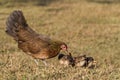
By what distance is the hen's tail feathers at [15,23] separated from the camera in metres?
9.75

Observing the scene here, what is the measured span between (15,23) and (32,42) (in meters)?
Result: 0.86

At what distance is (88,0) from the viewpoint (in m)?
33.9

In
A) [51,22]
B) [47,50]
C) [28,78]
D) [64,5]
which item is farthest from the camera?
[64,5]

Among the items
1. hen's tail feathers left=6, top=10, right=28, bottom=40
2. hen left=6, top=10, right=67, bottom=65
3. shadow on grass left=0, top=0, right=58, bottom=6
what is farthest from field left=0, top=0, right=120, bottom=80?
hen's tail feathers left=6, top=10, right=28, bottom=40

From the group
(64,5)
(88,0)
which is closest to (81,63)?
(64,5)

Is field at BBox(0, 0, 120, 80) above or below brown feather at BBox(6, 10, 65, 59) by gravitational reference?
below

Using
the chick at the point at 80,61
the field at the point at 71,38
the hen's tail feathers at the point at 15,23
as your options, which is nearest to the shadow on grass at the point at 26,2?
the field at the point at 71,38

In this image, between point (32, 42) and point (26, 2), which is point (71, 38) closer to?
point (32, 42)

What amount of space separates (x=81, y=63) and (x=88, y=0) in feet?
79.4

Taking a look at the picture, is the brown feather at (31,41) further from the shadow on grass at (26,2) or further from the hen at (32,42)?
the shadow on grass at (26,2)

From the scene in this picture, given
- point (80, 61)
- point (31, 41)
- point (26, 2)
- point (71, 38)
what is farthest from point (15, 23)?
point (26, 2)

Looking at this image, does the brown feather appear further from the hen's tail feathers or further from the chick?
the chick

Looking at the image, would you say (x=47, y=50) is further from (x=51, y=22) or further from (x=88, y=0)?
(x=88, y=0)

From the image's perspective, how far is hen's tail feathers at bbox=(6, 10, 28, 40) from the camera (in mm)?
9750
